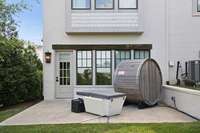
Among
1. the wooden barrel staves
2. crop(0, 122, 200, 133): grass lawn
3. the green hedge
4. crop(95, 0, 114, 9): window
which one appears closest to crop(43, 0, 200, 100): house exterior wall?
the green hedge

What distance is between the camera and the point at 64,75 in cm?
1405

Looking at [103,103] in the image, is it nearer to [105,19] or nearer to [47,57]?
[105,19]

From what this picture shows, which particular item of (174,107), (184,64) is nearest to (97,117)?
(174,107)

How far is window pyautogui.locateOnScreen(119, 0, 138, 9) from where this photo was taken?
1344 cm

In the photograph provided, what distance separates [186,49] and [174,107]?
4.24 metres

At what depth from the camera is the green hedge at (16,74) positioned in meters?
12.9

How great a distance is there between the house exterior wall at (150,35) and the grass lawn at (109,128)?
657 cm

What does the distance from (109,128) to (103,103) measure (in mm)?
1873

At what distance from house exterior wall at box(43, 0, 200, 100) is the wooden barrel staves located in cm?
259

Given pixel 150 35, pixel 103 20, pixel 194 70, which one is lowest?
pixel 194 70

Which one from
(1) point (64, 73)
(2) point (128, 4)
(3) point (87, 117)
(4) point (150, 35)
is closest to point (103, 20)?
(2) point (128, 4)

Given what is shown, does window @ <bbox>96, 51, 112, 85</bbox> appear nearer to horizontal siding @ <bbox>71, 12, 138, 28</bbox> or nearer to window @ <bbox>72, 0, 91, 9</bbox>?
horizontal siding @ <bbox>71, 12, 138, 28</bbox>

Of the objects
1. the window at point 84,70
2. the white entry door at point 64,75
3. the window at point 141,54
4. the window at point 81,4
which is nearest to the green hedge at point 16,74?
the white entry door at point 64,75

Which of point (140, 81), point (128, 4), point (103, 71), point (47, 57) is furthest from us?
point (103, 71)
